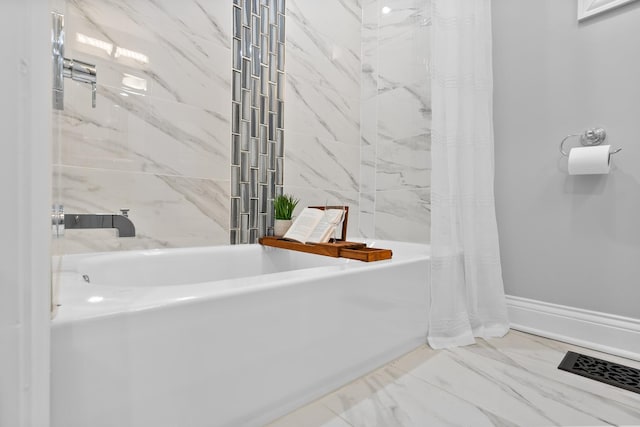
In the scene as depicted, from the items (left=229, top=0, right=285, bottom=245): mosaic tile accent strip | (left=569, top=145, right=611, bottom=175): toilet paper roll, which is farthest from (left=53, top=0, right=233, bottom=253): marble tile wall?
(left=569, top=145, right=611, bottom=175): toilet paper roll

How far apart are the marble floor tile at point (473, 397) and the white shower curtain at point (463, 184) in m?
0.23

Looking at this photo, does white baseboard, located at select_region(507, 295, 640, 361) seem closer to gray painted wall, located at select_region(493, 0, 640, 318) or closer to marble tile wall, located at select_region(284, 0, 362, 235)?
gray painted wall, located at select_region(493, 0, 640, 318)

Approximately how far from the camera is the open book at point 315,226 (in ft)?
5.49

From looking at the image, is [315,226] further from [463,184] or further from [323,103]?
[323,103]

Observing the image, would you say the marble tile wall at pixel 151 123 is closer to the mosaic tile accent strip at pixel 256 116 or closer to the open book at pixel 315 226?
the mosaic tile accent strip at pixel 256 116

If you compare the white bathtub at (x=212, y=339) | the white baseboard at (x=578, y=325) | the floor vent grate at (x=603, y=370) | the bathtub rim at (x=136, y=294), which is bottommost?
the floor vent grate at (x=603, y=370)

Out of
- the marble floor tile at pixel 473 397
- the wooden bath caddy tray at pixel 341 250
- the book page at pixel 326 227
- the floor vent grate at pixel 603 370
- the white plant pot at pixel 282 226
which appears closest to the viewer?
the marble floor tile at pixel 473 397

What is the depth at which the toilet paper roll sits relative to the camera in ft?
4.98

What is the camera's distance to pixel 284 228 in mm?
1940

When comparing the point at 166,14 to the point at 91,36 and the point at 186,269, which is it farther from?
the point at 186,269

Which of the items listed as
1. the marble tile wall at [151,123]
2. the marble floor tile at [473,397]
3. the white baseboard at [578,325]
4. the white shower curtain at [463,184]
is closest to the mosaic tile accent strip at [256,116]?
the marble tile wall at [151,123]

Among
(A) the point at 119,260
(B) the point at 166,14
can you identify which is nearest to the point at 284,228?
(A) the point at 119,260

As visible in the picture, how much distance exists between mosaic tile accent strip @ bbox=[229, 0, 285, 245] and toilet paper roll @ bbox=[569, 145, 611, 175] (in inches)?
60.7

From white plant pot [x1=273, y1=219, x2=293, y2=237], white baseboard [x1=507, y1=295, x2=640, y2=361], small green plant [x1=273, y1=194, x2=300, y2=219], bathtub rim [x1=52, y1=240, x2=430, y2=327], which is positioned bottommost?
white baseboard [x1=507, y1=295, x2=640, y2=361]
